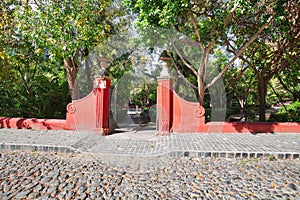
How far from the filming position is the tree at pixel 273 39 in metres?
6.81

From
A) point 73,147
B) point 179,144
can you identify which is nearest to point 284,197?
point 179,144

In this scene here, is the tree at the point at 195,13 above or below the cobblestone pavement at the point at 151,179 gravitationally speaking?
above

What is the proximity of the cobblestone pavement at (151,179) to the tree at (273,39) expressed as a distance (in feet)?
15.5

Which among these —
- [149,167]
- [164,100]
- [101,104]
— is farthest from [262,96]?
[149,167]

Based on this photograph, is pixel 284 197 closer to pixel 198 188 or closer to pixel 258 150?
pixel 198 188

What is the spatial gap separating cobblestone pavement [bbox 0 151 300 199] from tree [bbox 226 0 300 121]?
4.74 metres

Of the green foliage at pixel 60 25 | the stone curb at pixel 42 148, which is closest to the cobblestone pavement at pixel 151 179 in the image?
the stone curb at pixel 42 148

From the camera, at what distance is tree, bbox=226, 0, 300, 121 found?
6812 millimetres

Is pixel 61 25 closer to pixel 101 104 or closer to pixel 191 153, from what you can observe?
pixel 101 104

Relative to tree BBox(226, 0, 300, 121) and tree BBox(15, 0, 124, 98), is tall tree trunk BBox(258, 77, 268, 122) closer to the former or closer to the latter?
tree BBox(226, 0, 300, 121)

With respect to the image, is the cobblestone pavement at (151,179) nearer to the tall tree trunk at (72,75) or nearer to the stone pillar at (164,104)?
the stone pillar at (164,104)

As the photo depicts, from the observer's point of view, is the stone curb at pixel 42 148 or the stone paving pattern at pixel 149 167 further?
the stone curb at pixel 42 148

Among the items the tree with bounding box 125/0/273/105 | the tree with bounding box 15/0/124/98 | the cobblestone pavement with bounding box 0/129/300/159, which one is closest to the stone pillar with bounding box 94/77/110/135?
the cobblestone pavement with bounding box 0/129/300/159

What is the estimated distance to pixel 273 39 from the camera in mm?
8164
